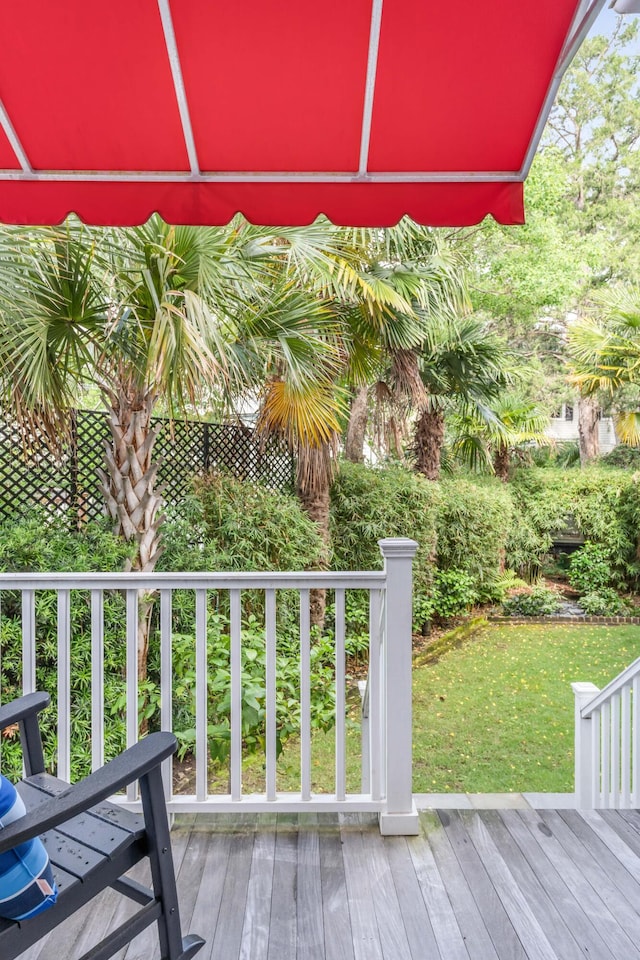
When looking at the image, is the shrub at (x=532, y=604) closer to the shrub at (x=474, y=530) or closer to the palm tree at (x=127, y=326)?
the shrub at (x=474, y=530)

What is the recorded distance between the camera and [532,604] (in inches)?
396

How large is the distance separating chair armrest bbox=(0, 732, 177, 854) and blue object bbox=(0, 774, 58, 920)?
39 millimetres

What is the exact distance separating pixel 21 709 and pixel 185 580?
0.78 metres

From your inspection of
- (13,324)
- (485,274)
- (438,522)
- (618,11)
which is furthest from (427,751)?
(485,274)

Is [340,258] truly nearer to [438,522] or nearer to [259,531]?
[259,531]

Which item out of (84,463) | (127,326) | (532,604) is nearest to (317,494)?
(84,463)

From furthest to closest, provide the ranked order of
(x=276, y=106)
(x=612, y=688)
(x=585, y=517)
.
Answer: (x=585, y=517) → (x=612, y=688) → (x=276, y=106)

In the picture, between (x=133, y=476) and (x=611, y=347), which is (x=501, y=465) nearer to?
(x=611, y=347)

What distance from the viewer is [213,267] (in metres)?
3.87

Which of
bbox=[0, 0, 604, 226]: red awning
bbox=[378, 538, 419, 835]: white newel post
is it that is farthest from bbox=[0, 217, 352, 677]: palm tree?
bbox=[378, 538, 419, 835]: white newel post

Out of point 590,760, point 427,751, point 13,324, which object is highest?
point 13,324

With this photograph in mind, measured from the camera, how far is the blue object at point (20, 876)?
1.30 metres

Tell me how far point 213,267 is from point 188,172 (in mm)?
1677

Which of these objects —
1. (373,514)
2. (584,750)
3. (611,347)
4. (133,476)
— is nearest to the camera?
(584,750)
